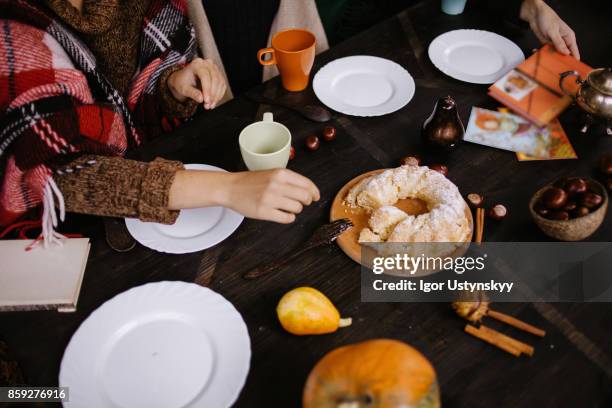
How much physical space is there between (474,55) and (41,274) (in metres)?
1.22

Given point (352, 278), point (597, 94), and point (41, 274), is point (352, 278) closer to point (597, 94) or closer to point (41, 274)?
point (41, 274)

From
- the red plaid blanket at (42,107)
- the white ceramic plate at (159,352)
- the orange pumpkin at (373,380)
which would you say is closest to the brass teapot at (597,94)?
the orange pumpkin at (373,380)

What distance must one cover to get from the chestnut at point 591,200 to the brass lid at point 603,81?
1.00ft

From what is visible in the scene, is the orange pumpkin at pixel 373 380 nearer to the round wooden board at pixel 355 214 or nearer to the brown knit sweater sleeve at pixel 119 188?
the round wooden board at pixel 355 214

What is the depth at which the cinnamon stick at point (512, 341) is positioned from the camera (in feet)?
2.46

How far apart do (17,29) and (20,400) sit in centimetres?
70

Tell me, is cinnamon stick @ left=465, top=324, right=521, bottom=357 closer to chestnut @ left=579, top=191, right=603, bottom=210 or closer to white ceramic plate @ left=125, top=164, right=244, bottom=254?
chestnut @ left=579, top=191, right=603, bottom=210

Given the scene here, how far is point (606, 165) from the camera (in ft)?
3.24

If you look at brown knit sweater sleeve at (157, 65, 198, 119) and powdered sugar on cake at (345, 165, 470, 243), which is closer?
powdered sugar on cake at (345, 165, 470, 243)

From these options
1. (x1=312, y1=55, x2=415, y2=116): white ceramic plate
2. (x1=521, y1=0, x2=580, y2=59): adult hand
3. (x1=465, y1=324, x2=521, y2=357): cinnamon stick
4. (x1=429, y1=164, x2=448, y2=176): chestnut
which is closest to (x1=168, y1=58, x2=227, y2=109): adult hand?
(x1=312, y1=55, x2=415, y2=116): white ceramic plate

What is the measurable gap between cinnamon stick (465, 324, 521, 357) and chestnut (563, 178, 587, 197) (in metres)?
0.33

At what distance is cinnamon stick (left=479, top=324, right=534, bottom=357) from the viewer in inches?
29.6

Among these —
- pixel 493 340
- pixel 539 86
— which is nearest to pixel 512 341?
pixel 493 340

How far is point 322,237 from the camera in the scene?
0.91m
